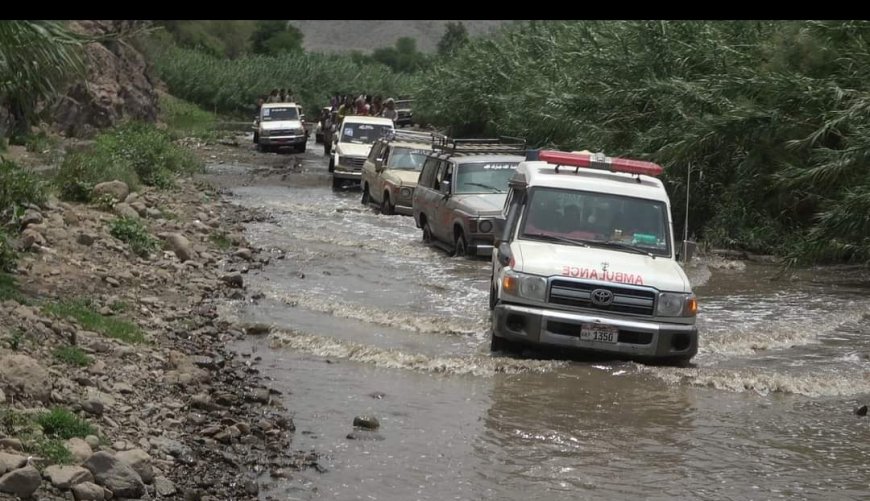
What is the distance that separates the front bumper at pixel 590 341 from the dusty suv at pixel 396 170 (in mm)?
13062

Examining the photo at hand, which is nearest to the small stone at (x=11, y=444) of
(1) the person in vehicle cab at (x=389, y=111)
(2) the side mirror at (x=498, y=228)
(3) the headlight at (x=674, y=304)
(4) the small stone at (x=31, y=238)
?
(3) the headlight at (x=674, y=304)

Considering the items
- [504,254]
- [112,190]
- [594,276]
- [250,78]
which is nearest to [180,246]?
[112,190]

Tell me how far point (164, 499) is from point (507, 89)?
30217 mm

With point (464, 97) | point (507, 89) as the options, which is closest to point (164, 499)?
point (507, 89)

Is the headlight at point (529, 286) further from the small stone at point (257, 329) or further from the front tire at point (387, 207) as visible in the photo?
the front tire at point (387, 207)

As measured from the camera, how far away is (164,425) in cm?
784

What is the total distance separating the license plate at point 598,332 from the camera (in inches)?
401

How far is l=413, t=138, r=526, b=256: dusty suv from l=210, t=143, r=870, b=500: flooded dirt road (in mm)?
1005

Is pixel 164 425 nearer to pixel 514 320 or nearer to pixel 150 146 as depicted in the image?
pixel 514 320

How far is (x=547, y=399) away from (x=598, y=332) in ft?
3.00

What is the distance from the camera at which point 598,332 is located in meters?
10.2

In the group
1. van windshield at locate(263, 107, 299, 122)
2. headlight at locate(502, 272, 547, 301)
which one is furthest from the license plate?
van windshield at locate(263, 107, 299, 122)

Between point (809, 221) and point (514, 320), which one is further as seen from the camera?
point (809, 221)

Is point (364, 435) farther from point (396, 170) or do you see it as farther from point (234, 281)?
point (396, 170)
